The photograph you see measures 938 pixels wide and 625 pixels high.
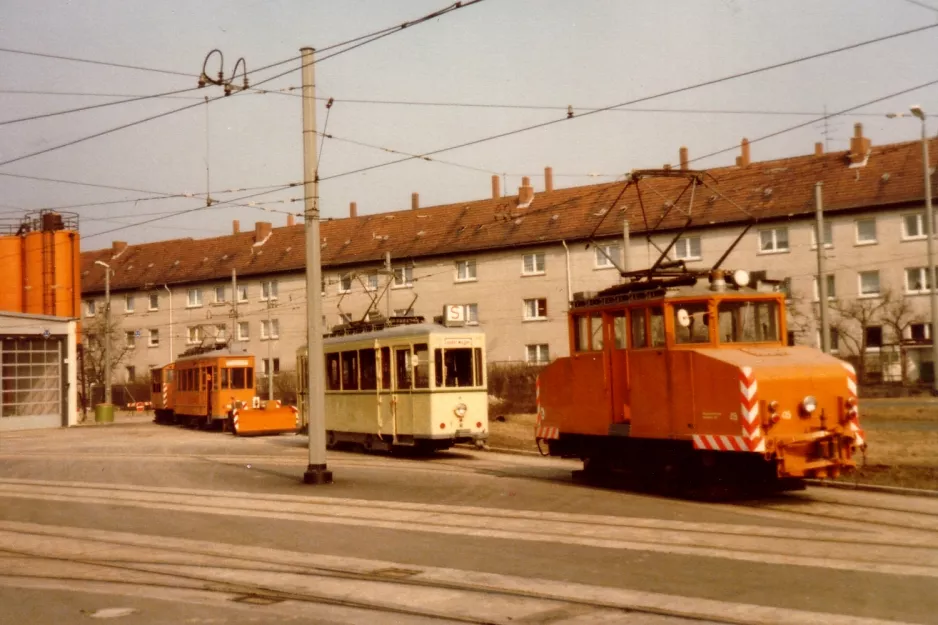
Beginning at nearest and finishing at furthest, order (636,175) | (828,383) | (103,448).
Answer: (828,383)
(636,175)
(103,448)

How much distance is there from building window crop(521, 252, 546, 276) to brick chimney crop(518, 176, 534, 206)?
4.94 metres

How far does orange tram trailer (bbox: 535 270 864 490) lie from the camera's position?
12930 millimetres

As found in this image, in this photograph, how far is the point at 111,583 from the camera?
Answer: 9195 mm

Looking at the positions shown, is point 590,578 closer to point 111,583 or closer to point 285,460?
point 111,583

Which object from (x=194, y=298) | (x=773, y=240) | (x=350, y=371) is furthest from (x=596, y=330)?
(x=194, y=298)

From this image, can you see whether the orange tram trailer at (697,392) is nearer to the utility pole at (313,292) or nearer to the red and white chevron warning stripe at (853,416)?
the red and white chevron warning stripe at (853,416)

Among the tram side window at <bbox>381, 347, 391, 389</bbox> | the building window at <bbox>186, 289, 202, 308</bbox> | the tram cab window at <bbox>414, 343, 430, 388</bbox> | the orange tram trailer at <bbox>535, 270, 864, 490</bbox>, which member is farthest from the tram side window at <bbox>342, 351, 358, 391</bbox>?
the building window at <bbox>186, 289, 202, 308</bbox>

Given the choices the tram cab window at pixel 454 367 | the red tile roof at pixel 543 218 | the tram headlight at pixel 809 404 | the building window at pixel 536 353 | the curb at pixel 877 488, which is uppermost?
the red tile roof at pixel 543 218

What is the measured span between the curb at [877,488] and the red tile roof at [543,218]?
2505 cm

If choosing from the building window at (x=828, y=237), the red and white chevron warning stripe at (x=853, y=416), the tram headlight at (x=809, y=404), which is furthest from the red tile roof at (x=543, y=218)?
the tram headlight at (x=809, y=404)

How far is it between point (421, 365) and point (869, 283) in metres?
32.6

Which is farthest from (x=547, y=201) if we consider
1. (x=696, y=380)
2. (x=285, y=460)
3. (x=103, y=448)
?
(x=696, y=380)

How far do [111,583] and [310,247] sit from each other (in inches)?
A: 365

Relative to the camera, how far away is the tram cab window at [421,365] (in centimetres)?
2202
